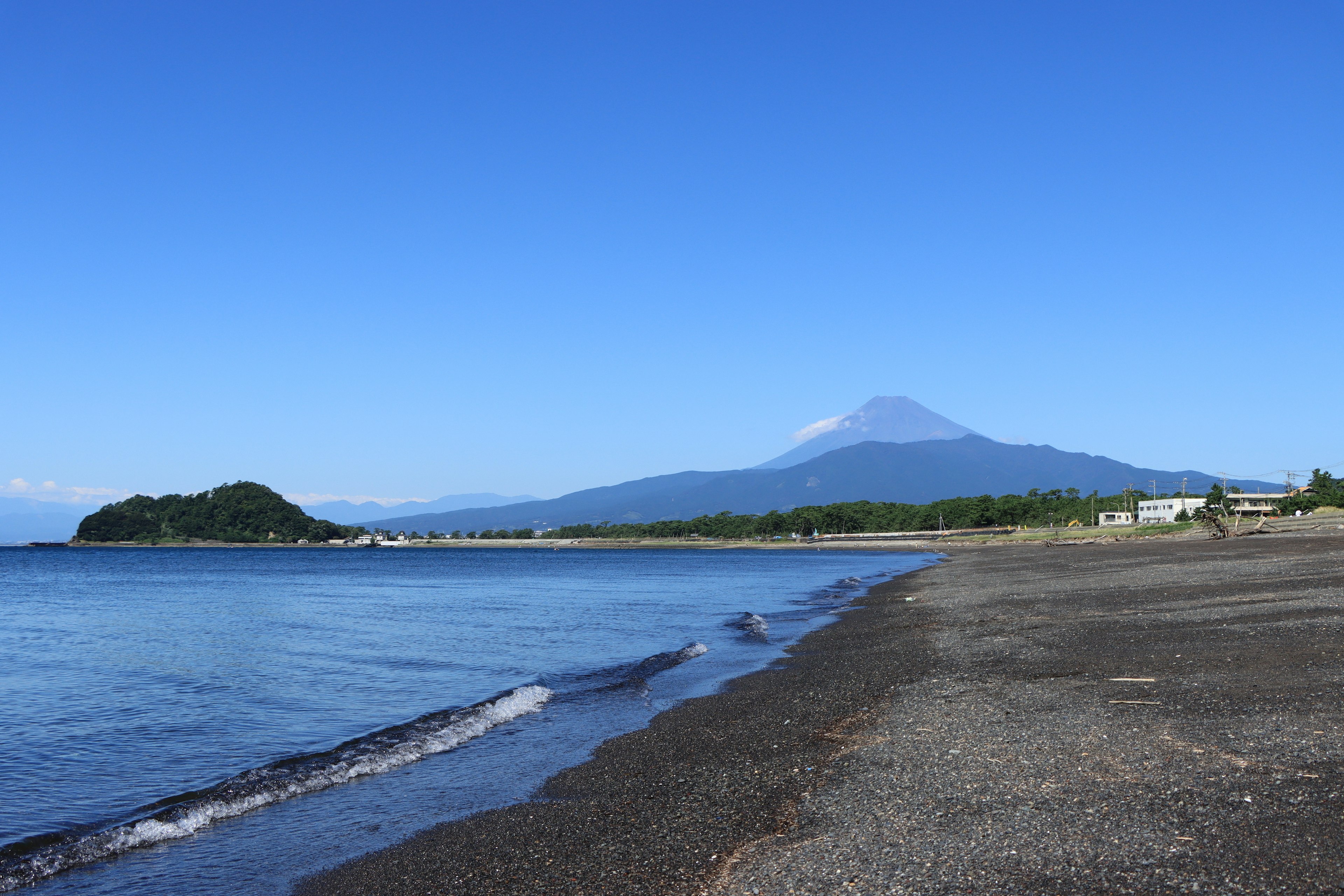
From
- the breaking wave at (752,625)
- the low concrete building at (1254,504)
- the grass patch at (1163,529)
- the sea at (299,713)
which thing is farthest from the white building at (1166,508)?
the breaking wave at (752,625)

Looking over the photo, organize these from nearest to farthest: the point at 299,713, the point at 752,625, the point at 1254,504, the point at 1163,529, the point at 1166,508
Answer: the point at 299,713, the point at 752,625, the point at 1163,529, the point at 1166,508, the point at 1254,504

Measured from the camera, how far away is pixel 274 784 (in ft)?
37.0

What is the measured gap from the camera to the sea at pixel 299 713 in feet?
30.4

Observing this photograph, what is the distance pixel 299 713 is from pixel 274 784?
5186mm


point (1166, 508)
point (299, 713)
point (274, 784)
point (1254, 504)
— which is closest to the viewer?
point (274, 784)

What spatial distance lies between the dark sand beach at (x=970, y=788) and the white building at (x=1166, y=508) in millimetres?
137675

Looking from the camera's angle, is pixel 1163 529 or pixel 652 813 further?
pixel 1163 529

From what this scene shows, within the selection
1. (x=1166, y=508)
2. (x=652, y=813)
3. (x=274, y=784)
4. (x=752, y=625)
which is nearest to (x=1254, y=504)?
(x=1166, y=508)

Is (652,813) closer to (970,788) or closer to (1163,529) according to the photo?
(970,788)

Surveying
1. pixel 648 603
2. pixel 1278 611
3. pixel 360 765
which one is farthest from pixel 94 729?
pixel 648 603

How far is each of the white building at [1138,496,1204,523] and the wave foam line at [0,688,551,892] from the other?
142m

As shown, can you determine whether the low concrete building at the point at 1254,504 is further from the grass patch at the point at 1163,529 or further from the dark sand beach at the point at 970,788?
the dark sand beach at the point at 970,788

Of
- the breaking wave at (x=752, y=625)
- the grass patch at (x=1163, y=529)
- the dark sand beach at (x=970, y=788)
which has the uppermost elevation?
the dark sand beach at (x=970, y=788)

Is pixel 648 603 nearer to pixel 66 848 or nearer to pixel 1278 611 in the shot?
pixel 1278 611
